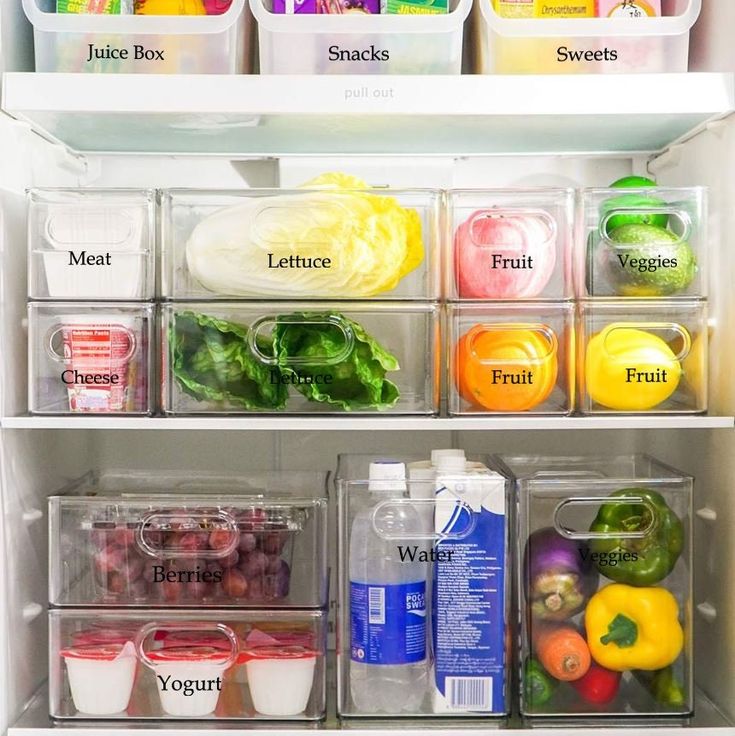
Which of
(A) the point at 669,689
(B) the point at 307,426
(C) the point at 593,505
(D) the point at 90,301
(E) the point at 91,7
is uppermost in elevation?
(E) the point at 91,7

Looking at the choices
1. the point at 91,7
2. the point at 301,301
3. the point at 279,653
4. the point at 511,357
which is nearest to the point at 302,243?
the point at 301,301

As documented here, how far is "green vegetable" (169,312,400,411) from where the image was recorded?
1243 millimetres

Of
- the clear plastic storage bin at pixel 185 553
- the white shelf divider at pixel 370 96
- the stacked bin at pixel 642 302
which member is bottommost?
the clear plastic storage bin at pixel 185 553

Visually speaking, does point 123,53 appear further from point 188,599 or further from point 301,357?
point 188,599

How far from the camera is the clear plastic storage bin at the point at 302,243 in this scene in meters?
1.24

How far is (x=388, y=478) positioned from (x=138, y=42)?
660 millimetres

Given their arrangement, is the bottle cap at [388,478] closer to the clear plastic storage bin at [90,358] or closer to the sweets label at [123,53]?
the clear plastic storage bin at [90,358]

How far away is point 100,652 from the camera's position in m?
1.23

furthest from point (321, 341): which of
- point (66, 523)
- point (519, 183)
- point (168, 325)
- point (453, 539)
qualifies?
point (519, 183)

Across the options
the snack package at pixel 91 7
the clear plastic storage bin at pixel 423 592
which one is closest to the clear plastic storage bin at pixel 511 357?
the clear plastic storage bin at pixel 423 592

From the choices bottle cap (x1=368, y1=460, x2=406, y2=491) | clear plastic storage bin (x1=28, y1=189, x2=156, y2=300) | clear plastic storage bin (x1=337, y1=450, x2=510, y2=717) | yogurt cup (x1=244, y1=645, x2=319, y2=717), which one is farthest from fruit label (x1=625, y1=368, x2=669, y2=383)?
clear plastic storage bin (x1=28, y1=189, x2=156, y2=300)

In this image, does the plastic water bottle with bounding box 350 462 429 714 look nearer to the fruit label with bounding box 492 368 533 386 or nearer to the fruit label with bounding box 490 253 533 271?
the fruit label with bounding box 492 368 533 386

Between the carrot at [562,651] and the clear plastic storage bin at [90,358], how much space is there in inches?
23.7

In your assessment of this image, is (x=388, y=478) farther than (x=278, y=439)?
No
